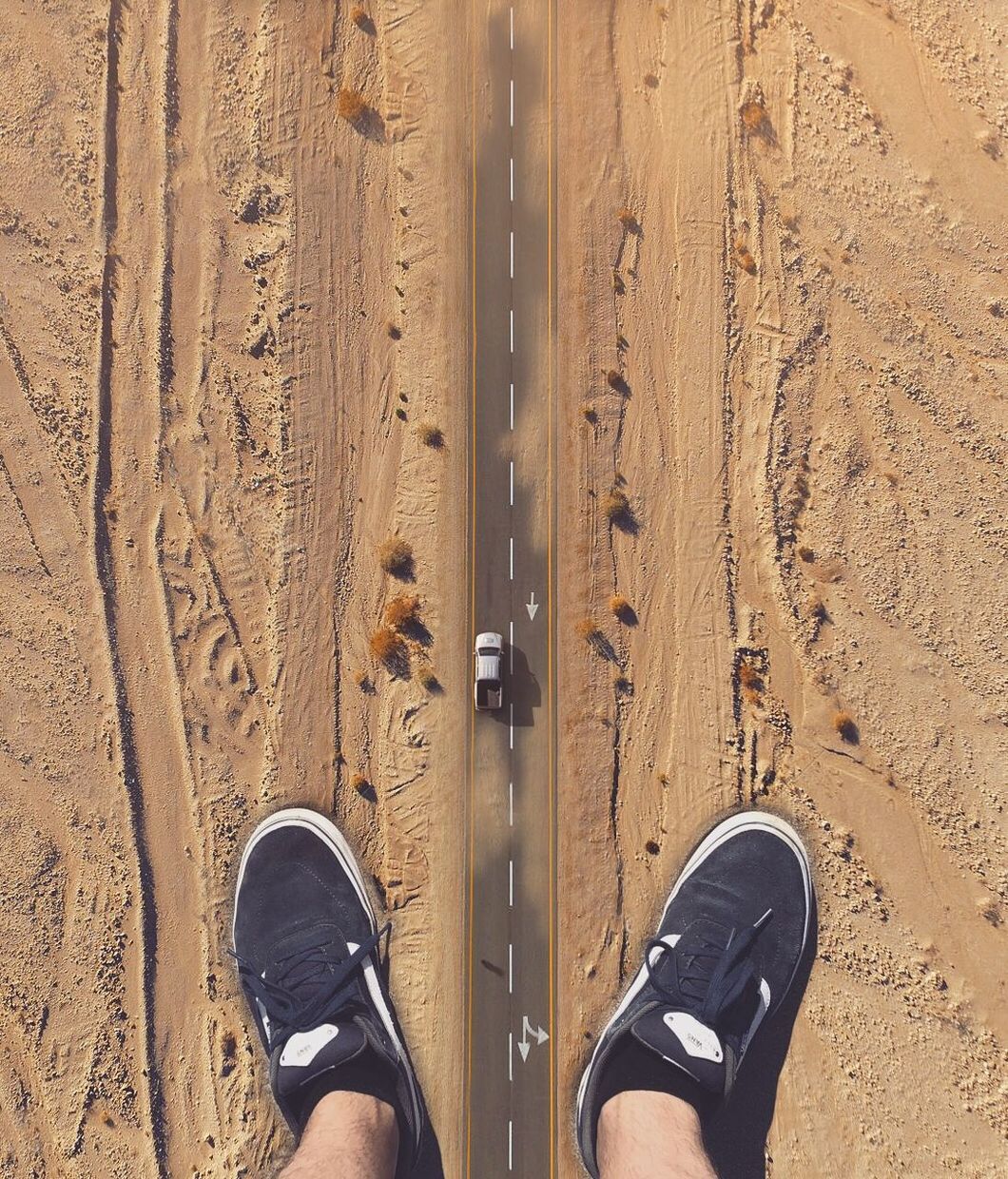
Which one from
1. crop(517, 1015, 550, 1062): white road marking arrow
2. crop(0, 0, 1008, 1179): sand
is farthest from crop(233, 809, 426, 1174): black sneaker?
crop(517, 1015, 550, 1062): white road marking arrow

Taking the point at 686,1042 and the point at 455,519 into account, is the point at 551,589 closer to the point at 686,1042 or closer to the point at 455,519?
Answer: the point at 455,519

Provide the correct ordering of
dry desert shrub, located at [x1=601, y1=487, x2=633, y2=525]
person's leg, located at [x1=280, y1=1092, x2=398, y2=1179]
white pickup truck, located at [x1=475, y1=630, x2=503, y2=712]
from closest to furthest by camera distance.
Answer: person's leg, located at [x1=280, y1=1092, x2=398, y2=1179] < white pickup truck, located at [x1=475, y1=630, x2=503, y2=712] < dry desert shrub, located at [x1=601, y1=487, x2=633, y2=525]

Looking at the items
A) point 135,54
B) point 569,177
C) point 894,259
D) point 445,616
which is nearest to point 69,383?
point 135,54

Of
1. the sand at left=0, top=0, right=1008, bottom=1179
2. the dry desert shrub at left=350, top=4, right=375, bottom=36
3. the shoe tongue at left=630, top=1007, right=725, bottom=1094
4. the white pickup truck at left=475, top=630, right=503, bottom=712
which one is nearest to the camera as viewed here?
the shoe tongue at left=630, top=1007, right=725, bottom=1094

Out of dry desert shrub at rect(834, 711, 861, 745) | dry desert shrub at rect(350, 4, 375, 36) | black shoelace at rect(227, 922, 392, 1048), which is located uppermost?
dry desert shrub at rect(350, 4, 375, 36)

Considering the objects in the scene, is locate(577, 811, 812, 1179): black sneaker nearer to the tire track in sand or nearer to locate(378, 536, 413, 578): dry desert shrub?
locate(378, 536, 413, 578): dry desert shrub
